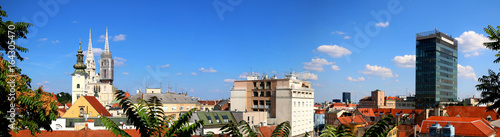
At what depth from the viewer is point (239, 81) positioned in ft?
237

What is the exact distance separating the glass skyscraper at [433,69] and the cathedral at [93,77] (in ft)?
367

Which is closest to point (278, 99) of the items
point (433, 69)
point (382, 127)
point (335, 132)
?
point (335, 132)

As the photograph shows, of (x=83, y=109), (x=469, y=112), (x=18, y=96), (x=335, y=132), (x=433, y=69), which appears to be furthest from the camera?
(x=433, y=69)

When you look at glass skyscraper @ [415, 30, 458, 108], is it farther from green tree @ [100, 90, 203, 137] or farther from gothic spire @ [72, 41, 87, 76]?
green tree @ [100, 90, 203, 137]

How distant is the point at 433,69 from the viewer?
131 meters

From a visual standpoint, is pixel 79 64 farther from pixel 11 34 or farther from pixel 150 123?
pixel 150 123

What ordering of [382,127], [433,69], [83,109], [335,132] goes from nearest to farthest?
[382,127], [335,132], [83,109], [433,69]

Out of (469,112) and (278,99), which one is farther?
(469,112)

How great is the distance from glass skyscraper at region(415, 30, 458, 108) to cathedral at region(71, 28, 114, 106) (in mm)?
111836

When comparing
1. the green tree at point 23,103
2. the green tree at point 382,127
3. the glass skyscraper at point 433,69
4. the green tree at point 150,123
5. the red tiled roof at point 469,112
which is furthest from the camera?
the glass skyscraper at point 433,69

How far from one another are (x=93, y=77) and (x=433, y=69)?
137314 millimetres

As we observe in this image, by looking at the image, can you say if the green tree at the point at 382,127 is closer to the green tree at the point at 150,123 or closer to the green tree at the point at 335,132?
the green tree at the point at 335,132

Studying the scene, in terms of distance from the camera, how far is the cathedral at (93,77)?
117 meters

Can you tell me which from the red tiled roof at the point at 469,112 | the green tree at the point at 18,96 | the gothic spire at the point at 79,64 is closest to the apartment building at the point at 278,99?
the red tiled roof at the point at 469,112
